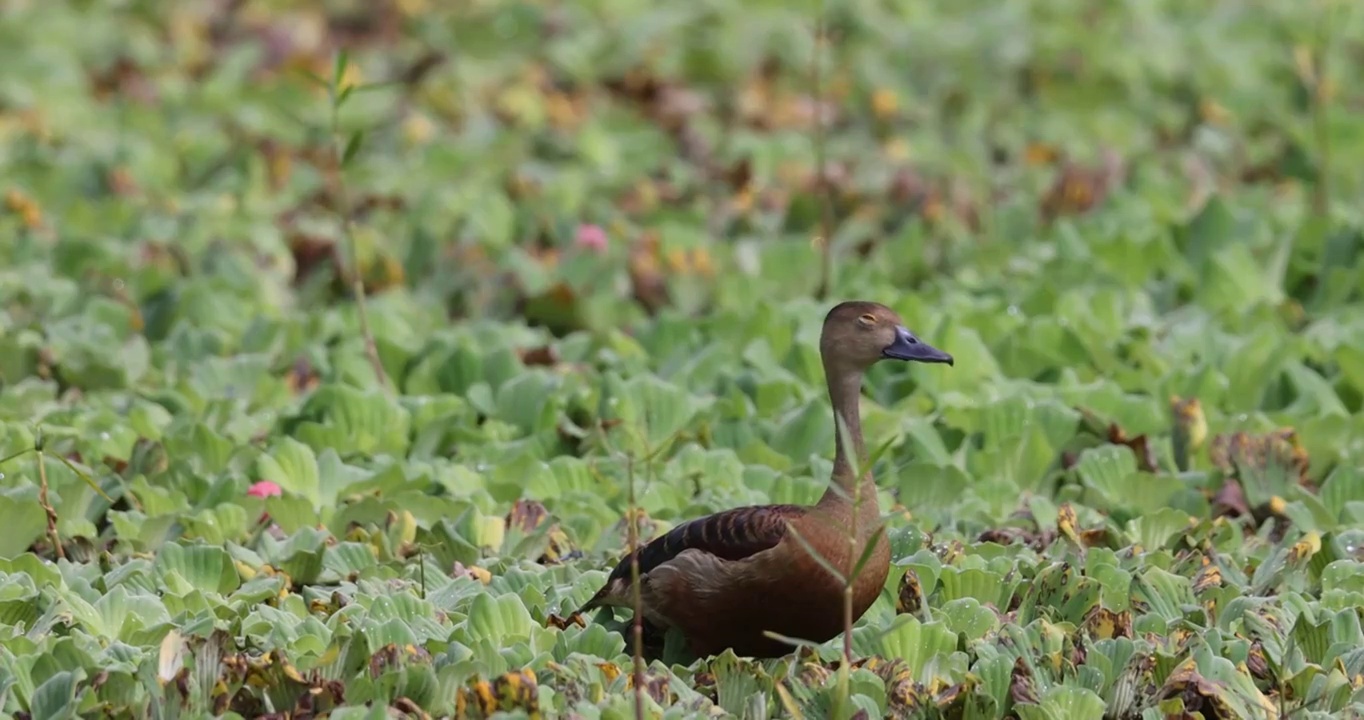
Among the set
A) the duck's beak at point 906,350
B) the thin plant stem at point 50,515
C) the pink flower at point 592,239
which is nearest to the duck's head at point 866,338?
the duck's beak at point 906,350

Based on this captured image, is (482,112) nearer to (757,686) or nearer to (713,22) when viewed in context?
(713,22)

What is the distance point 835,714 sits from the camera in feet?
14.6

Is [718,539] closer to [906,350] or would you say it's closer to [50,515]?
[906,350]

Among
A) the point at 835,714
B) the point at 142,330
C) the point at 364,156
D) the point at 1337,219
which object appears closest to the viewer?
the point at 835,714

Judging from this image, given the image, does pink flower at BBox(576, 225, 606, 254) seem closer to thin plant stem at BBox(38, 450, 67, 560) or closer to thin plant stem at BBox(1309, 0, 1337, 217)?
thin plant stem at BBox(1309, 0, 1337, 217)

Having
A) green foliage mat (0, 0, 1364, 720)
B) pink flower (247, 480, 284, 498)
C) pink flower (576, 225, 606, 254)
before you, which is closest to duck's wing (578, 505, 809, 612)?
green foliage mat (0, 0, 1364, 720)

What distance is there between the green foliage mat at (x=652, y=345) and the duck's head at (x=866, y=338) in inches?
20.2

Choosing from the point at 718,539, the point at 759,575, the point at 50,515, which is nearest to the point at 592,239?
the point at 50,515

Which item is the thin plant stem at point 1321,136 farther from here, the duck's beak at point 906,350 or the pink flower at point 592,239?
the duck's beak at point 906,350

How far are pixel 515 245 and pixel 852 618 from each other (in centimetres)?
485

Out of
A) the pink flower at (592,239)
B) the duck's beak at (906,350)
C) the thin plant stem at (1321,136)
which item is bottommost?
the pink flower at (592,239)

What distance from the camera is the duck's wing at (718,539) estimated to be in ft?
16.2

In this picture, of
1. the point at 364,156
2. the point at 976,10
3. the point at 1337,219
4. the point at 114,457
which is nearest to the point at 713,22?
the point at 976,10

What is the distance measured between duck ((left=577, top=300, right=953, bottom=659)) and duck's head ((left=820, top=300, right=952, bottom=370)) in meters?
0.10
